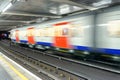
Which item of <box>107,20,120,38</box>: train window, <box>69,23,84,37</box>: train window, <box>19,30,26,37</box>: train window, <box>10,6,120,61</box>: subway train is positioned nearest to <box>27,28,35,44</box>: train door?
<box>19,30,26,37</box>: train window

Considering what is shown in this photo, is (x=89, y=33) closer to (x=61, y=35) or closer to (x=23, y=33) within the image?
(x=61, y=35)

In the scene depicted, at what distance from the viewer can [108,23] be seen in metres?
8.90

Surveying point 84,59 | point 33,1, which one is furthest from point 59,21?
point 84,59

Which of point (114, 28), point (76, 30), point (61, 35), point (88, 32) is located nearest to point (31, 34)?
point (61, 35)

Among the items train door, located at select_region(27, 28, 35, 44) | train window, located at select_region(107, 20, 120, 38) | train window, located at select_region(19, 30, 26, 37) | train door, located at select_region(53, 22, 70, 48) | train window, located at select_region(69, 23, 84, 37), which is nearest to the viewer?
train window, located at select_region(107, 20, 120, 38)

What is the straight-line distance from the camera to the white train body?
8553 mm

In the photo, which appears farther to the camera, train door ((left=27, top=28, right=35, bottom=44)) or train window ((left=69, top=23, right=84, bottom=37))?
train door ((left=27, top=28, right=35, bottom=44))

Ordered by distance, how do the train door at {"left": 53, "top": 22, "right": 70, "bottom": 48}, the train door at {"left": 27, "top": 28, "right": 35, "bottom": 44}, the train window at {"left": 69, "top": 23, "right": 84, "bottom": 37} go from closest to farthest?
the train window at {"left": 69, "top": 23, "right": 84, "bottom": 37} → the train door at {"left": 53, "top": 22, "right": 70, "bottom": 48} → the train door at {"left": 27, "top": 28, "right": 35, "bottom": 44}

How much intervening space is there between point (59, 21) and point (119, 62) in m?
5.65

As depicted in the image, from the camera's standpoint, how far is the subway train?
28.1 ft

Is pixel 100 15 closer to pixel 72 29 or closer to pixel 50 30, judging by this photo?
pixel 72 29

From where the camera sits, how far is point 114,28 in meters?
8.45

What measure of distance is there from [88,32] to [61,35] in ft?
9.60

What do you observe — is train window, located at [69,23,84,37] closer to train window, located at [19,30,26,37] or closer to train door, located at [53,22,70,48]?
train door, located at [53,22,70,48]
